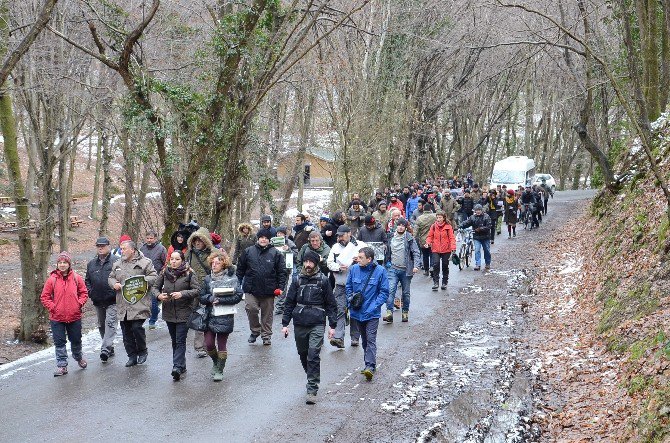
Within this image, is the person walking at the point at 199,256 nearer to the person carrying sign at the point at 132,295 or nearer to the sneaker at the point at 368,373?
the person carrying sign at the point at 132,295

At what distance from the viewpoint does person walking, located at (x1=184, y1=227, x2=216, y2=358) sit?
10.8 metres

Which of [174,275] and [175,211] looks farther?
[175,211]

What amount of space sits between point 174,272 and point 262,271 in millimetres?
1713

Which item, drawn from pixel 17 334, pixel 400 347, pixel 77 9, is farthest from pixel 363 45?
pixel 400 347

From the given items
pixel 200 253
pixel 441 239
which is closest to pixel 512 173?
pixel 441 239

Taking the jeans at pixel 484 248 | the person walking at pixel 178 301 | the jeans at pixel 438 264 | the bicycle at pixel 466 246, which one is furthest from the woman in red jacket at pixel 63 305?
the bicycle at pixel 466 246

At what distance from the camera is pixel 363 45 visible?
1096 inches

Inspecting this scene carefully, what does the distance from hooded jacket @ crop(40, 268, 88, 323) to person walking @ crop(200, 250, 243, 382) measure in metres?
1.91

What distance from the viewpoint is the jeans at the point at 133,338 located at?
1020cm

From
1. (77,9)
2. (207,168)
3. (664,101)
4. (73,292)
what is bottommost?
(73,292)

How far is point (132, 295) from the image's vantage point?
10125 millimetres

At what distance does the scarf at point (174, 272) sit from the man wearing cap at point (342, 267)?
252 centimetres

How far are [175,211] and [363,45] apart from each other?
1348cm

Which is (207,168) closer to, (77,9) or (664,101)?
(77,9)
